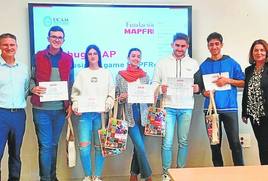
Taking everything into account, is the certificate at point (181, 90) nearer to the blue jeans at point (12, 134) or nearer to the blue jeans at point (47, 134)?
the blue jeans at point (47, 134)

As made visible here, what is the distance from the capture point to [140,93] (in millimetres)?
3496

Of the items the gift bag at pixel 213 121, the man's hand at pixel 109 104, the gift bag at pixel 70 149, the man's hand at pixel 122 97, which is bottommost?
the gift bag at pixel 70 149

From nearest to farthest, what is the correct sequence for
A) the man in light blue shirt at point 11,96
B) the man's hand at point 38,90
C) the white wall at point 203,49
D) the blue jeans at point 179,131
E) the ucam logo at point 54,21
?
the man in light blue shirt at point 11,96
the man's hand at point 38,90
the blue jeans at point 179,131
the ucam logo at point 54,21
the white wall at point 203,49

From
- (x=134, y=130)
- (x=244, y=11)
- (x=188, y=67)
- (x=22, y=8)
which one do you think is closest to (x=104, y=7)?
(x=22, y=8)

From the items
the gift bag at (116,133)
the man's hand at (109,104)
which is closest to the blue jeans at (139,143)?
the gift bag at (116,133)

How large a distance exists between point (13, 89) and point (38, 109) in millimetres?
328

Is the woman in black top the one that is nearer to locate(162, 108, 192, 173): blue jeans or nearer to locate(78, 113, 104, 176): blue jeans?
locate(162, 108, 192, 173): blue jeans

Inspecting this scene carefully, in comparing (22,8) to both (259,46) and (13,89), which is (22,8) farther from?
(259,46)

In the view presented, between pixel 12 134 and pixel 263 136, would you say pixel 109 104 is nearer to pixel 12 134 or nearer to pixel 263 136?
pixel 12 134

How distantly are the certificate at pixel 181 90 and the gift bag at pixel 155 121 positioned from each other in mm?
137

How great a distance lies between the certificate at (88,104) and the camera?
135 inches

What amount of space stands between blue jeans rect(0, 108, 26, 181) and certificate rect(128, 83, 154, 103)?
1020 millimetres

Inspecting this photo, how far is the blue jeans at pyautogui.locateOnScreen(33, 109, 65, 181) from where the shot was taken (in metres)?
3.44

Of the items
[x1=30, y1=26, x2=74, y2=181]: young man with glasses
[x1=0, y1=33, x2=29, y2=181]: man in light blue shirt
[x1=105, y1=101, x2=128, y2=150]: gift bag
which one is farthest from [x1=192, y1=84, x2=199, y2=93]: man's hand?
[x1=0, y1=33, x2=29, y2=181]: man in light blue shirt
